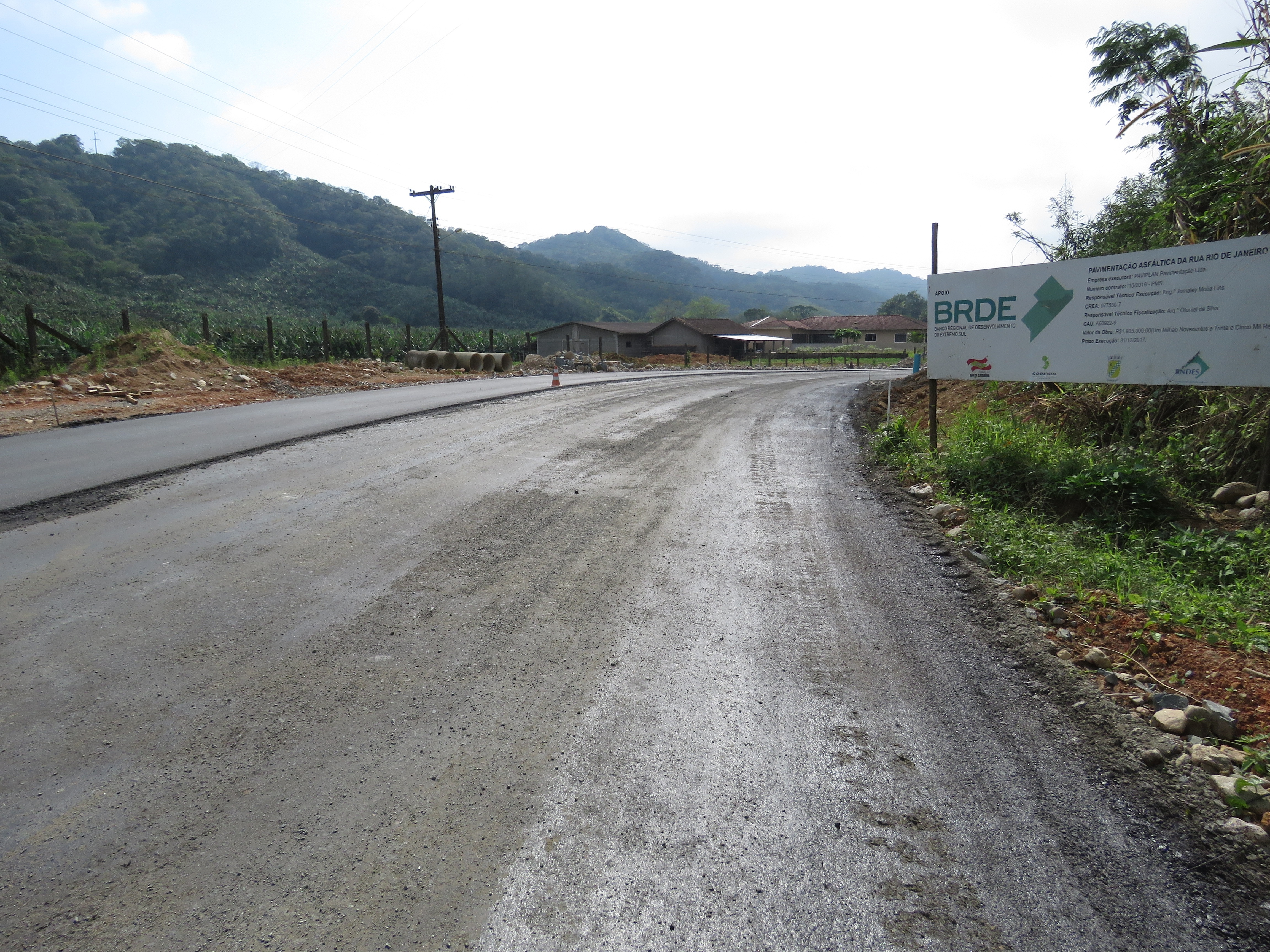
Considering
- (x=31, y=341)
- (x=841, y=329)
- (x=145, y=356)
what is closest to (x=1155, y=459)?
(x=145, y=356)

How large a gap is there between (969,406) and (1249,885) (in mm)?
9641

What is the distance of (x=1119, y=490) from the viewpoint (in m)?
6.62

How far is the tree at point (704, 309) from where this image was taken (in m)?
135

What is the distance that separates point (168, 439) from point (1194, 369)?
12.6 meters

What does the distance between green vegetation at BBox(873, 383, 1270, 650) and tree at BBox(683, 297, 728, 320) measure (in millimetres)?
126062

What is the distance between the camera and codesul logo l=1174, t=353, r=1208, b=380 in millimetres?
6395

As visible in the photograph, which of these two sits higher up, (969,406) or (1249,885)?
(969,406)

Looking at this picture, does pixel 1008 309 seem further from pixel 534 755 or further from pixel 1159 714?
pixel 534 755

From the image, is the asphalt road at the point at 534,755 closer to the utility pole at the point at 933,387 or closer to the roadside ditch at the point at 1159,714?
the roadside ditch at the point at 1159,714

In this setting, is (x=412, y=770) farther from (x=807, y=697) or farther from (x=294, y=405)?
(x=294, y=405)

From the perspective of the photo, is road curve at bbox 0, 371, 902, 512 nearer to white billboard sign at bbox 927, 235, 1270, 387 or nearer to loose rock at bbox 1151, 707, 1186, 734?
loose rock at bbox 1151, 707, 1186, 734

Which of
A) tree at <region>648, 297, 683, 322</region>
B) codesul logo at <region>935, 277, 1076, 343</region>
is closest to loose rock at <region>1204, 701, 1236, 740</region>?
codesul logo at <region>935, 277, 1076, 343</region>

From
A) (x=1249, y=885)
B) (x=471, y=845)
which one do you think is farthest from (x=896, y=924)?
(x=471, y=845)

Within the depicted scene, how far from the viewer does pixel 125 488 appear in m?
7.19
